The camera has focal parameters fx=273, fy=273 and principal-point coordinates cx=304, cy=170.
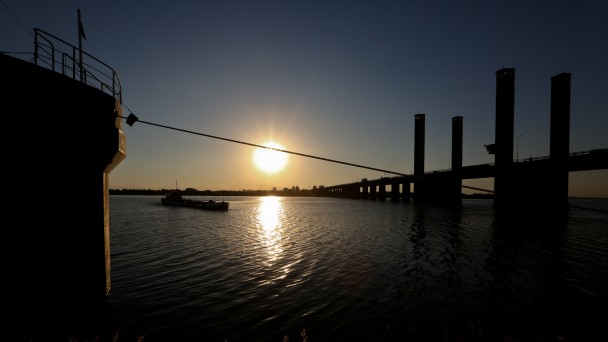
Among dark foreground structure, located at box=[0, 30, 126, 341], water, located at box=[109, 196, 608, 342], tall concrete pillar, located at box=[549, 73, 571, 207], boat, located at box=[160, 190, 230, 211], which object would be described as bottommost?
boat, located at box=[160, 190, 230, 211]

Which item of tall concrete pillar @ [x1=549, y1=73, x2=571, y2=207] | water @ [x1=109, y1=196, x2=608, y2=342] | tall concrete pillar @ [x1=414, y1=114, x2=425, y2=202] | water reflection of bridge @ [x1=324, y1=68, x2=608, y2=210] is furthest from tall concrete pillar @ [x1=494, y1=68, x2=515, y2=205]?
water @ [x1=109, y1=196, x2=608, y2=342]

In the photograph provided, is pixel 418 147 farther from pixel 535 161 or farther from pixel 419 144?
pixel 535 161

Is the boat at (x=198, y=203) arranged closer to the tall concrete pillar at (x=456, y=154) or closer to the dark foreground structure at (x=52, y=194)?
the dark foreground structure at (x=52, y=194)

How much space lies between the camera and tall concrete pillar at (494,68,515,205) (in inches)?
2840

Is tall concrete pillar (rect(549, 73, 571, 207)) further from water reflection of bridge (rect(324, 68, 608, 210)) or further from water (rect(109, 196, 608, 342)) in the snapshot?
water (rect(109, 196, 608, 342))

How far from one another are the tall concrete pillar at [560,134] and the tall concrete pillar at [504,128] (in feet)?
27.0

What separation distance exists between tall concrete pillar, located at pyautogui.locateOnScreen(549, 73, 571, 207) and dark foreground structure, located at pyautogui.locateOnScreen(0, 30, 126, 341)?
83408 mm

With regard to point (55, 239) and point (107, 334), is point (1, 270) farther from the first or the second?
point (107, 334)

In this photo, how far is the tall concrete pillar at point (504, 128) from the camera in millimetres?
72125

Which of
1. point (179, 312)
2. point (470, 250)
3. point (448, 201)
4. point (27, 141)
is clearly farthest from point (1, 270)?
point (448, 201)

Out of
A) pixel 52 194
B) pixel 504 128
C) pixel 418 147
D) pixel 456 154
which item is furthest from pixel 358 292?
pixel 418 147

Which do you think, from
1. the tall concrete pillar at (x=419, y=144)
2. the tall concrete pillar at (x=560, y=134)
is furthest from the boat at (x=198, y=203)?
the tall concrete pillar at (x=419, y=144)

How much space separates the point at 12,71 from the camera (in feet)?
21.1

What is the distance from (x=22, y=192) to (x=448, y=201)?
116 meters
